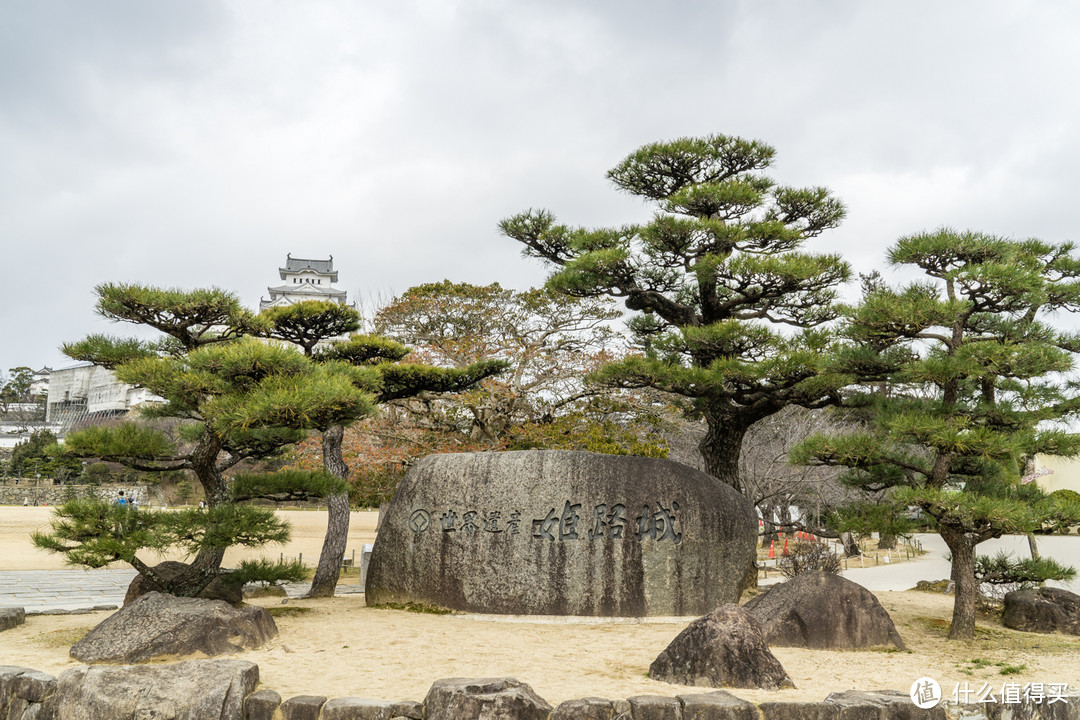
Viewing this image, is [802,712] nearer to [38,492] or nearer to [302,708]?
[302,708]

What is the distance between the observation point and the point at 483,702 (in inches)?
181

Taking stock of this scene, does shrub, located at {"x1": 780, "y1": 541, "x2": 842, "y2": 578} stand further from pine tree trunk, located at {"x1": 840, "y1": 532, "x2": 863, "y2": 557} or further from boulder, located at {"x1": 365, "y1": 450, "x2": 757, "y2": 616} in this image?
pine tree trunk, located at {"x1": 840, "y1": 532, "x2": 863, "y2": 557}

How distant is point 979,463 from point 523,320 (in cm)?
983

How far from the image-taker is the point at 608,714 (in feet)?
15.3

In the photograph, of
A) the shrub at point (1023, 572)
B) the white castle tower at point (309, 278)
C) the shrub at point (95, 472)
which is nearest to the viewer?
the shrub at point (1023, 572)

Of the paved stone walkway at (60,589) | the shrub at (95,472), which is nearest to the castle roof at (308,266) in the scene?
the shrub at (95,472)

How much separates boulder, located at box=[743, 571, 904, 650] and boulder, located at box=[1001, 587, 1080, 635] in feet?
8.77

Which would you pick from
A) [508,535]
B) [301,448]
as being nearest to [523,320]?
[301,448]

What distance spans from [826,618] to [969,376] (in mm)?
2898

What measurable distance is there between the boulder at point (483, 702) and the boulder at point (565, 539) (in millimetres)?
4106

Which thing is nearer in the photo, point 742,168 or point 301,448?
point 742,168

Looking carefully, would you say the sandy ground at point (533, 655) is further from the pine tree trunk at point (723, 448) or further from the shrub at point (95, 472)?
the shrub at point (95, 472)

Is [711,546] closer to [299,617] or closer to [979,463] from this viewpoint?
[979,463]

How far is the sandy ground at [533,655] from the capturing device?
5.62 m
